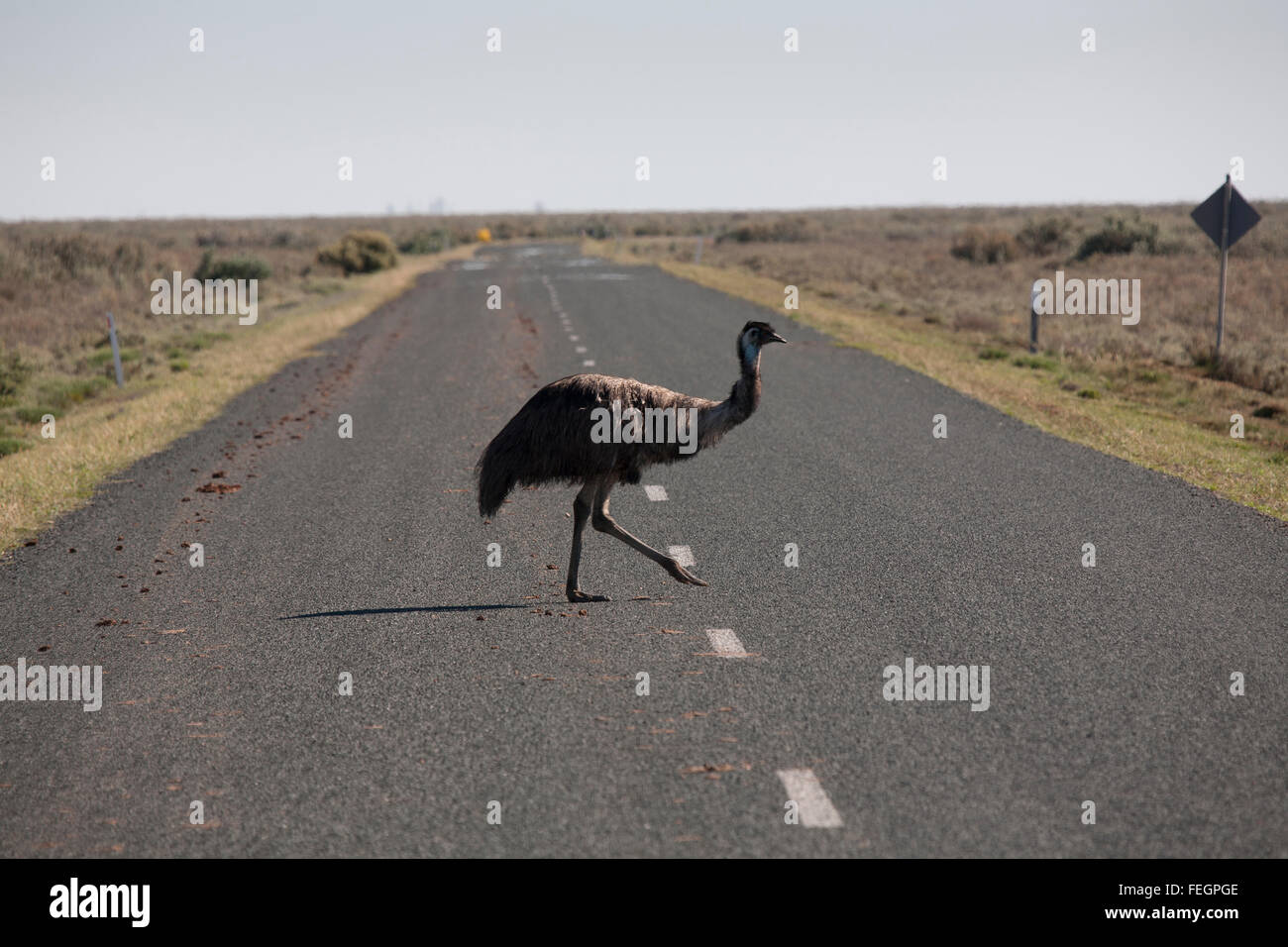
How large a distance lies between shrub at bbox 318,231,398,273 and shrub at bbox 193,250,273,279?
299 inches

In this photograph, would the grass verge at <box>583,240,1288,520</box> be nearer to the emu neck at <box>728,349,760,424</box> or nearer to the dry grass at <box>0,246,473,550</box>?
the emu neck at <box>728,349,760,424</box>

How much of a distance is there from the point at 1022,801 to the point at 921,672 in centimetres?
148

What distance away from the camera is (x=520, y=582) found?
26.7 ft

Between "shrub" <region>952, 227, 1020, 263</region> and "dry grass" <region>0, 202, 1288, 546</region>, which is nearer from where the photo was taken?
"dry grass" <region>0, 202, 1288, 546</region>

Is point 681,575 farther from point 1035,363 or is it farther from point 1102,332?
point 1102,332

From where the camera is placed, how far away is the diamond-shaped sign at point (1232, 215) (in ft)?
63.5

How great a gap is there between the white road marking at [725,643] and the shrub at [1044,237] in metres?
53.9

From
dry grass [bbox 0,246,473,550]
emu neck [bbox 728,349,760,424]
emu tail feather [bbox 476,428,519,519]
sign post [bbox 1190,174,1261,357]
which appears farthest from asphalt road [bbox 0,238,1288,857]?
sign post [bbox 1190,174,1261,357]

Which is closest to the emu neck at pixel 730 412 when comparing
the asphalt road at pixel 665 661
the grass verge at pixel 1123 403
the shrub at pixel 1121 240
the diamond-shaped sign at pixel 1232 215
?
the asphalt road at pixel 665 661

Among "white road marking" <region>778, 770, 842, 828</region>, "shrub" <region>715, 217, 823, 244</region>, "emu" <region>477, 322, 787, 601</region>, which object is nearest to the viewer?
"white road marking" <region>778, 770, 842, 828</region>

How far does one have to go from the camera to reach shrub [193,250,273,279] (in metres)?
45.3

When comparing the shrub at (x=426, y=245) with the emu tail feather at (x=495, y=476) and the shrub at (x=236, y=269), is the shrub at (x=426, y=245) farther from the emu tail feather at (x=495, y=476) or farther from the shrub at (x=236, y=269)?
the emu tail feather at (x=495, y=476)
